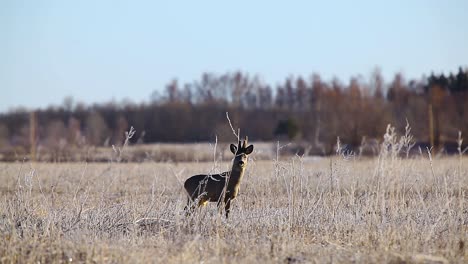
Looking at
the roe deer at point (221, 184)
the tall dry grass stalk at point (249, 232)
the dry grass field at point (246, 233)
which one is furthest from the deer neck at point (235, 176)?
the tall dry grass stalk at point (249, 232)

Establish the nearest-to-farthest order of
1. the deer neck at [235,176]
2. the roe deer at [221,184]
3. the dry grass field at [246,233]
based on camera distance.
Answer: the dry grass field at [246,233]
the roe deer at [221,184]
the deer neck at [235,176]

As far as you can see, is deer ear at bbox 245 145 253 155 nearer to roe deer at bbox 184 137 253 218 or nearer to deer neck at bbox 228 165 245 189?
roe deer at bbox 184 137 253 218

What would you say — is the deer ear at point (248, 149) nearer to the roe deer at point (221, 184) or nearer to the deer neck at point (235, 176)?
the roe deer at point (221, 184)

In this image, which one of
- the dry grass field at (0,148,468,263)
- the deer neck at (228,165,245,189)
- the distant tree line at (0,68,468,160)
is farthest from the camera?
the distant tree line at (0,68,468,160)

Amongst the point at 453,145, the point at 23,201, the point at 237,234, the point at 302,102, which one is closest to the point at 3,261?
the point at 23,201

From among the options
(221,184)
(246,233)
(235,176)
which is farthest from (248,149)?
(246,233)

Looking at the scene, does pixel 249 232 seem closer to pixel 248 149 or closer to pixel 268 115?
pixel 248 149

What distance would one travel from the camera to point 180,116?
70875 mm

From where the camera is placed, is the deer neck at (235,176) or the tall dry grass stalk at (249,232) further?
the deer neck at (235,176)

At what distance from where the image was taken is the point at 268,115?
75875mm

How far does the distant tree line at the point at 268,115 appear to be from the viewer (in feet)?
139

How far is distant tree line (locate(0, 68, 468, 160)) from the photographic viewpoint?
42438 millimetres

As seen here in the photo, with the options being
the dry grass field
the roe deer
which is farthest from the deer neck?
the dry grass field

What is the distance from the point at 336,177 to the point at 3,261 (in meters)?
5.06
